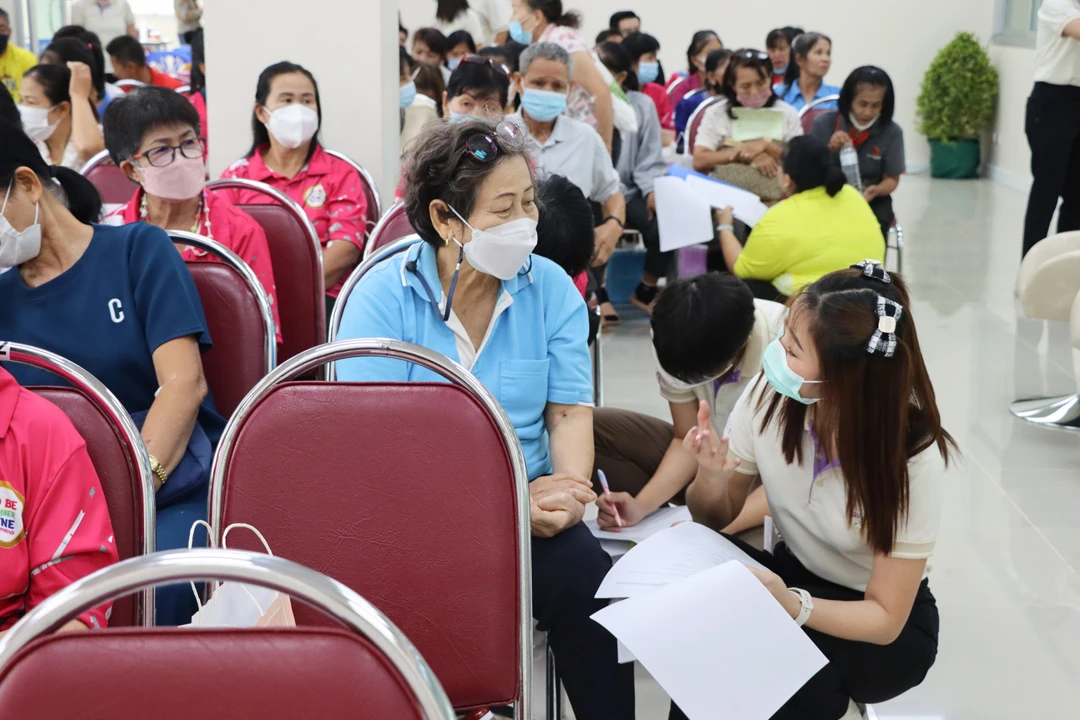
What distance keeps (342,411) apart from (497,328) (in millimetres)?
549

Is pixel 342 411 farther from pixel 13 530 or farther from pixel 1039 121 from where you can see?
pixel 1039 121

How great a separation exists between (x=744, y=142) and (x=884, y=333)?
3.70 metres

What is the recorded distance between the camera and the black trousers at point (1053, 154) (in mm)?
5172

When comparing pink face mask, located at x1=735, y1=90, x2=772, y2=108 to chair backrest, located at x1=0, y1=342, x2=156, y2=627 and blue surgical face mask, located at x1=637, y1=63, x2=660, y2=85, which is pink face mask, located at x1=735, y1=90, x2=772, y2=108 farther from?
chair backrest, located at x1=0, y1=342, x2=156, y2=627

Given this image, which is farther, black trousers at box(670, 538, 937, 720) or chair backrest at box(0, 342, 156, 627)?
black trousers at box(670, 538, 937, 720)

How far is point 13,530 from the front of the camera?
1382mm

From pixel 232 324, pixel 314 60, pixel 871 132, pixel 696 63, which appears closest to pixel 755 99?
pixel 871 132

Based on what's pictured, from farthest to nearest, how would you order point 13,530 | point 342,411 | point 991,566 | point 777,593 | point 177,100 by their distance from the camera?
1. point 991,566
2. point 177,100
3. point 777,593
4. point 342,411
5. point 13,530

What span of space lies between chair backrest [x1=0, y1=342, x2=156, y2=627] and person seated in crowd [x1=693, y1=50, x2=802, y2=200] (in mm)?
3833

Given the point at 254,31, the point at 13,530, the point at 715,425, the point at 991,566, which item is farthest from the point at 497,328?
the point at 254,31

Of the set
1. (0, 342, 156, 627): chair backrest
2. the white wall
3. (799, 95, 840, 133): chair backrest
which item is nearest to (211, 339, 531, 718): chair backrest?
(0, 342, 156, 627): chair backrest

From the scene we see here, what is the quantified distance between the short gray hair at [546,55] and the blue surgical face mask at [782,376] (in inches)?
102

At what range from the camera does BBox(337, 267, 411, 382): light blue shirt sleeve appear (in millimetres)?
1977

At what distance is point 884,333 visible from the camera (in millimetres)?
1663
